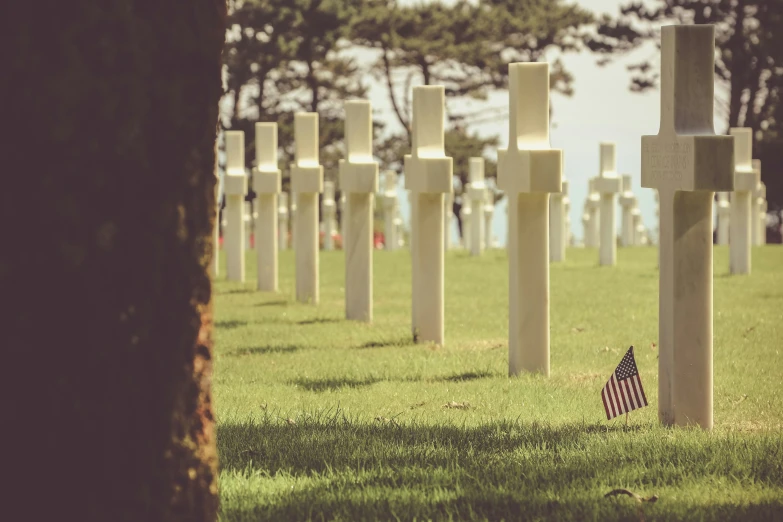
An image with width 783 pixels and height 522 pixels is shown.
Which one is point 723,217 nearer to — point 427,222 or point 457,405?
point 427,222

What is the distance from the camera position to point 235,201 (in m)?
20.4

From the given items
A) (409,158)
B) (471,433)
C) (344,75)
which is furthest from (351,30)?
(471,433)

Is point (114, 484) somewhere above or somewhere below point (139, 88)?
below

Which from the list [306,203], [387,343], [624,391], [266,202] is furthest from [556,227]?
[624,391]

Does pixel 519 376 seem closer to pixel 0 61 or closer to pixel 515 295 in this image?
pixel 515 295

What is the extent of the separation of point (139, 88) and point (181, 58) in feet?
0.73

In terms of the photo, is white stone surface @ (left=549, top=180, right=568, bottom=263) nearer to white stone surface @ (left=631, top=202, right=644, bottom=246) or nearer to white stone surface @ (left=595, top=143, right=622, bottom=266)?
white stone surface @ (left=595, top=143, right=622, bottom=266)

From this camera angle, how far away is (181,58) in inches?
189

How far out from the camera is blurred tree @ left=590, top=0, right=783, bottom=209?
38.3m

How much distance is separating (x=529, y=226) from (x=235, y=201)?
10.9 m

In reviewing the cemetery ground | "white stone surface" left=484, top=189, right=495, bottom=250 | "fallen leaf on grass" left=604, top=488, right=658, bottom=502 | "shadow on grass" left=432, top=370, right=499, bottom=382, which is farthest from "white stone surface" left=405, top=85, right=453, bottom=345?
"white stone surface" left=484, top=189, right=495, bottom=250

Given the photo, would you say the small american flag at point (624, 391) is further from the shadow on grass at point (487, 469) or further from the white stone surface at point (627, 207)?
the white stone surface at point (627, 207)

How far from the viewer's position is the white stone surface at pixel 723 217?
33.4 metres

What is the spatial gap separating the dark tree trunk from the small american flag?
372cm
